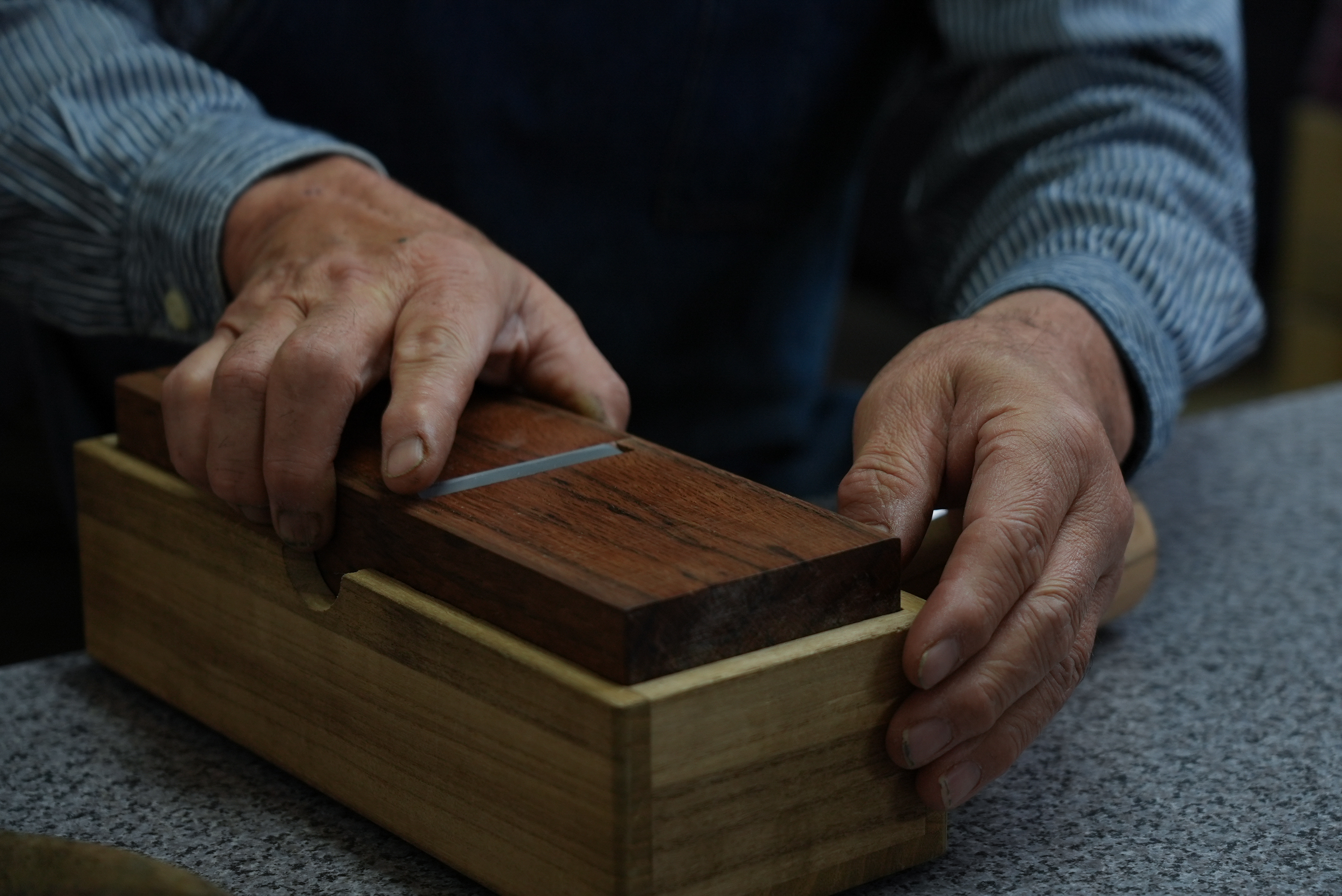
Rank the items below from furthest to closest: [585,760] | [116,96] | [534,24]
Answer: [534,24] → [116,96] → [585,760]

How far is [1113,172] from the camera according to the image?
0.91 meters

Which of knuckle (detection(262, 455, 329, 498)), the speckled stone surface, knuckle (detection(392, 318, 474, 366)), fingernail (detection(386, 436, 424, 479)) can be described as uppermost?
knuckle (detection(392, 318, 474, 366))

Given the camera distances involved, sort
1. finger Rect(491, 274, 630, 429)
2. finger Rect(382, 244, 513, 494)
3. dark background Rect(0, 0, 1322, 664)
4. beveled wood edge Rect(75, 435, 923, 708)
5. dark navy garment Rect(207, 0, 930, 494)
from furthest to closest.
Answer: dark background Rect(0, 0, 1322, 664) < dark navy garment Rect(207, 0, 930, 494) < finger Rect(491, 274, 630, 429) < finger Rect(382, 244, 513, 494) < beveled wood edge Rect(75, 435, 923, 708)

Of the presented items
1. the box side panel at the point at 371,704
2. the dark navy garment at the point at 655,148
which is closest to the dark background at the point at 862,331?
the dark navy garment at the point at 655,148

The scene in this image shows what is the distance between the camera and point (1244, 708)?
0.64 m

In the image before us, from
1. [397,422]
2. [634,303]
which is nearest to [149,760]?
[397,422]

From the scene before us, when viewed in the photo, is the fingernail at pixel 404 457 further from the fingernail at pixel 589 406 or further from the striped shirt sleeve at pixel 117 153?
the striped shirt sleeve at pixel 117 153

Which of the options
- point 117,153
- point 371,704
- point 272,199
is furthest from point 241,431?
point 117,153

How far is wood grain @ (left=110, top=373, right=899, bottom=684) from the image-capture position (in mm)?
430

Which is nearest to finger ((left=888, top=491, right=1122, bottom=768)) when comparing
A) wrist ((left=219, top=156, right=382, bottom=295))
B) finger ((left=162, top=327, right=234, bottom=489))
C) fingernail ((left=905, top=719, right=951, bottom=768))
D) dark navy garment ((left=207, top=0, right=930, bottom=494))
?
fingernail ((left=905, top=719, right=951, bottom=768))

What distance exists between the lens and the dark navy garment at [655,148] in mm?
1000

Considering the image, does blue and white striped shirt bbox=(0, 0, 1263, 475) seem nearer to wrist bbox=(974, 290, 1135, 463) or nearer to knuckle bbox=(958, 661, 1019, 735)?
wrist bbox=(974, 290, 1135, 463)

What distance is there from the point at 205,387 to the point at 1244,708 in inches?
20.3

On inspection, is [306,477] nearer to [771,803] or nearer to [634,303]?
[771,803]
